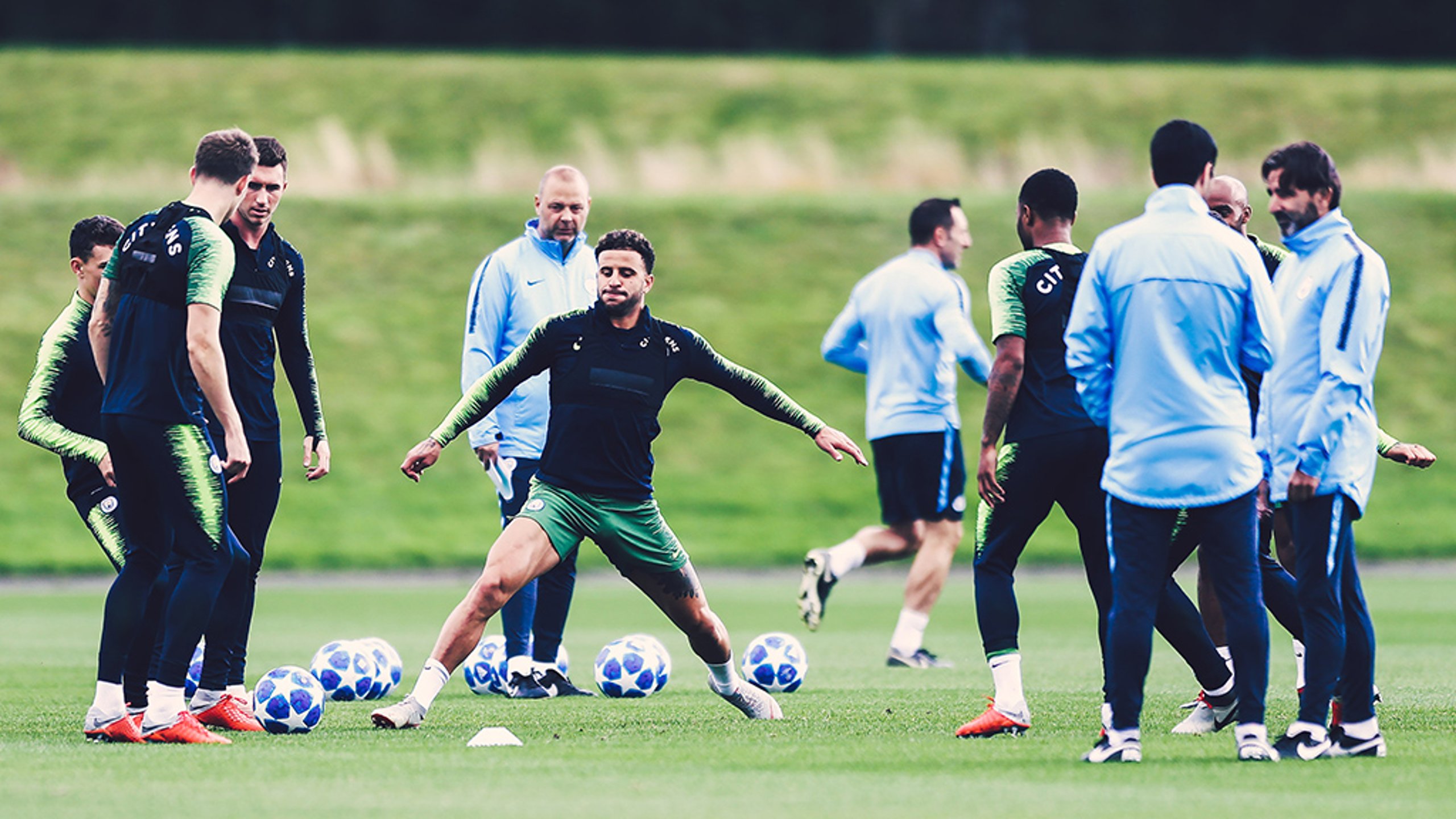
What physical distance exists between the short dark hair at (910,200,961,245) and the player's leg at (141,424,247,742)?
560 cm

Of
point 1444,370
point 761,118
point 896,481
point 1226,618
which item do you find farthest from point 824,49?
point 1226,618

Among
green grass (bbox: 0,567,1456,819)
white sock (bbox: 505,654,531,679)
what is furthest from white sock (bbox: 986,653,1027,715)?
white sock (bbox: 505,654,531,679)

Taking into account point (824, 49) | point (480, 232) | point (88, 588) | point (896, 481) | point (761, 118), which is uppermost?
point (824, 49)

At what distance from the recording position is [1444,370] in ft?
94.4

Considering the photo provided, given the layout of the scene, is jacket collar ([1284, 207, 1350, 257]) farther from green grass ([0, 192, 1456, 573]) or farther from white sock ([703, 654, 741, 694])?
green grass ([0, 192, 1456, 573])

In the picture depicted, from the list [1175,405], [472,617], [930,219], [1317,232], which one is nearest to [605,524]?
[472,617]

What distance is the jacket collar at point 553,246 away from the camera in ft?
35.0

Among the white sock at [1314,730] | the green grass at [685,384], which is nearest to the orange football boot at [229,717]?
the white sock at [1314,730]

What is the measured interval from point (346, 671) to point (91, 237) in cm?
241

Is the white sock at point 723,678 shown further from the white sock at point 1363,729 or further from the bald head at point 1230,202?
the bald head at point 1230,202

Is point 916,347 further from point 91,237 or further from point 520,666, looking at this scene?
point 91,237

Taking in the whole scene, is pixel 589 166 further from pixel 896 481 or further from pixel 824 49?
pixel 896 481

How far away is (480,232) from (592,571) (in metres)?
11.3

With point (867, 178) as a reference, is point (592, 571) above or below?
below
